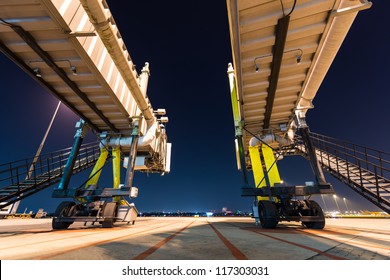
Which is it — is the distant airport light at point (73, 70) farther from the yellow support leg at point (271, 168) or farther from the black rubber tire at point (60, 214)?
the yellow support leg at point (271, 168)

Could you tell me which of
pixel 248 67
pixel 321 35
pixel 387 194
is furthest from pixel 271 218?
pixel 321 35

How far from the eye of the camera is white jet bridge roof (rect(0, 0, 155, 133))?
232 inches

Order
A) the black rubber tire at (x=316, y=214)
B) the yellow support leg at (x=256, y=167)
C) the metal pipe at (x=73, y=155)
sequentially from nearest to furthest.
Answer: the black rubber tire at (x=316, y=214) < the metal pipe at (x=73, y=155) < the yellow support leg at (x=256, y=167)

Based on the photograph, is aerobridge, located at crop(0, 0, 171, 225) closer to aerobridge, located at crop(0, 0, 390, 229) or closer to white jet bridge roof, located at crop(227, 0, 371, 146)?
aerobridge, located at crop(0, 0, 390, 229)

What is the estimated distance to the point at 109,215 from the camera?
8.46 metres

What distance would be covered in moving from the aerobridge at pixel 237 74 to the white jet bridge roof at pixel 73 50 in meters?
0.03

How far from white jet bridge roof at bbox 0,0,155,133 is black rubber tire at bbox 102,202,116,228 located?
17.1 feet

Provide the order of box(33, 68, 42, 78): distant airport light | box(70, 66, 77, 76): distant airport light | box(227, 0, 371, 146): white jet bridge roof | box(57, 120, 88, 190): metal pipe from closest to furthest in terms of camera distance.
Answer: box(227, 0, 371, 146): white jet bridge roof < box(70, 66, 77, 76): distant airport light < box(33, 68, 42, 78): distant airport light < box(57, 120, 88, 190): metal pipe

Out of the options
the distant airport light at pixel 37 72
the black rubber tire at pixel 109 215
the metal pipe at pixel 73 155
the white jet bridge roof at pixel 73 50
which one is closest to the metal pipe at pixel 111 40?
the white jet bridge roof at pixel 73 50

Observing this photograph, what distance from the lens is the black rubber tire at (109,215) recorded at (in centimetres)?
834

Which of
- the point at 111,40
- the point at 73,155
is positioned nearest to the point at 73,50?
the point at 111,40


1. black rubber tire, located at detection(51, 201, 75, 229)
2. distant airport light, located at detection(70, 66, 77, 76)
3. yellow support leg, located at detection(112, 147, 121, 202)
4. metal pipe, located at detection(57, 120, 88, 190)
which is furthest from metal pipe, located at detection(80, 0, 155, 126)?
black rubber tire, located at detection(51, 201, 75, 229)

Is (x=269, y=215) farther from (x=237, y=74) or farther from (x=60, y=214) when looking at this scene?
(x=60, y=214)
